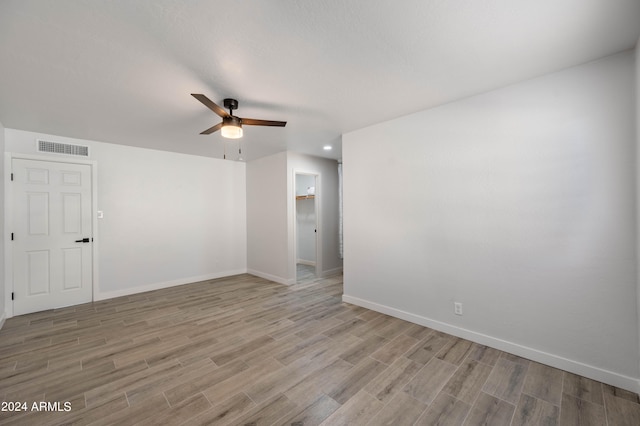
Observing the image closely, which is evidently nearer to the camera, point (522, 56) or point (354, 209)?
point (522, 56)

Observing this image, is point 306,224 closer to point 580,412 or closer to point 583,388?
point 583,388

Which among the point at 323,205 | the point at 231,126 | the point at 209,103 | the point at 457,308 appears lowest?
the point at 457,308

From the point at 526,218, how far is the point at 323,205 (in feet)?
12.2

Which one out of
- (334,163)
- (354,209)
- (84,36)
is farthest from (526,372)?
(334,163)

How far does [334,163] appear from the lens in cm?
599

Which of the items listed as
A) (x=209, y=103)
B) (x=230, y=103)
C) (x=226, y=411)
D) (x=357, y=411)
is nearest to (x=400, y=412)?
(x=357, y=411)

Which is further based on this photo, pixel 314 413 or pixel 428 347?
pixel 428 347

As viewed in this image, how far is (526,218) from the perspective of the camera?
8.10 ft

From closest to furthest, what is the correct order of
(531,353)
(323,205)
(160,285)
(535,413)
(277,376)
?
(535,413)
(277,376)
(531,353)
(160,285)
(323,205)

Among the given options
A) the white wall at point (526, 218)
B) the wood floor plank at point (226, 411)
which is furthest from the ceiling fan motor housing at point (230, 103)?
the wood floor plank at point (226, 411)

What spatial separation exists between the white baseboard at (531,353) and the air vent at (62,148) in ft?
17.2

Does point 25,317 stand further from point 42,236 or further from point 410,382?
point 410,382

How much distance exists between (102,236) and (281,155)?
335 centimetres

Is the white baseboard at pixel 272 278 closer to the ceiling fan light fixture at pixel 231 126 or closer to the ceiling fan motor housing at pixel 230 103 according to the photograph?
the ceiling fan light fixture at pixel 231 126
